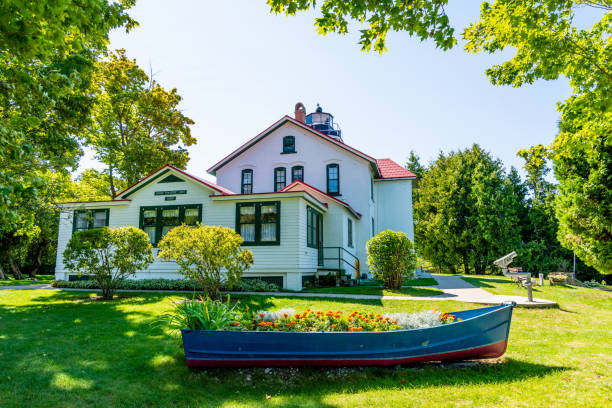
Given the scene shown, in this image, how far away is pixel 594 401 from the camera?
15.0 feet

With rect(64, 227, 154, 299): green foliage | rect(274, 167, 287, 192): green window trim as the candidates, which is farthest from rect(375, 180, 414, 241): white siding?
rect(64, 227, 154, 299): green foliage

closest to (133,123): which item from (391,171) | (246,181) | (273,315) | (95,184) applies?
(95,184)

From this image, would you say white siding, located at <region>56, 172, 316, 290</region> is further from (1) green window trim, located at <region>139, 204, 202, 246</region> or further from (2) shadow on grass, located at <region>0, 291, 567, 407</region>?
(2) shadow on grass, located at <region>0, 291, 567, 407</region>

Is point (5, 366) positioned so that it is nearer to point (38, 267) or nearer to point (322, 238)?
point (322, 238)

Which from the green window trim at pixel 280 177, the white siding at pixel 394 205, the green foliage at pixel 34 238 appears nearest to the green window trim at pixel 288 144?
the green window trim at pixel 280 177

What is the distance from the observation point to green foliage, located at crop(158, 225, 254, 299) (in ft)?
35.0

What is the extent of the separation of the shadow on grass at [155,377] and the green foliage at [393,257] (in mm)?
8172

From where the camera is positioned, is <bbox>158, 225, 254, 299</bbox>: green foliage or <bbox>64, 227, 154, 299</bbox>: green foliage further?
<bbox>64, 227, 154, 299</bbox>: green foliage

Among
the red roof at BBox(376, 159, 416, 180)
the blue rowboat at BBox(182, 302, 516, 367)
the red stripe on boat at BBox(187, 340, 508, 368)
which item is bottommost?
the red stripe on boat at BBox(187, 340, 508, 368)

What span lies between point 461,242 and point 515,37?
26400 millimetres

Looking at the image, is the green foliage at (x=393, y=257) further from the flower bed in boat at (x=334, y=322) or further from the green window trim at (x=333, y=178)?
the green window trim at (x=333, y=178)

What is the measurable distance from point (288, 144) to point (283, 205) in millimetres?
8449

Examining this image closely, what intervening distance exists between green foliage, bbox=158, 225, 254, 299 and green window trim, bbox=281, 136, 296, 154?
43.0 ft

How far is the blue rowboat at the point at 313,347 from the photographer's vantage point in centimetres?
545
